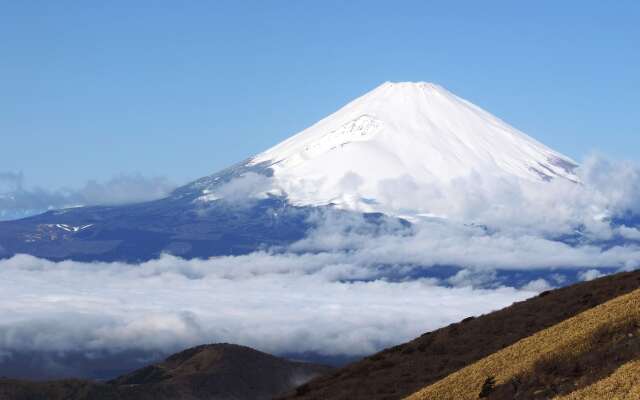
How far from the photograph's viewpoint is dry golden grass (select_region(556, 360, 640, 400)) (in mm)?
39200

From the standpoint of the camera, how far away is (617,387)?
133 feet

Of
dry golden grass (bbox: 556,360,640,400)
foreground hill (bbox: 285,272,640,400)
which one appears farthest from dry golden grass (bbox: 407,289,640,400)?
foreground hill (bbox: 285,272,640,400)

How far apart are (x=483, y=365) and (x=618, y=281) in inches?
866

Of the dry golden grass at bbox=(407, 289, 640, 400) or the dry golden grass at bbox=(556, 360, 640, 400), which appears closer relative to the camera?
the dry golden grass at bbox=(556, 360, 640, 400)

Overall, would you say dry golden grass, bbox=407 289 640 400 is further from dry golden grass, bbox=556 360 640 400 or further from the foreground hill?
the foreground hill

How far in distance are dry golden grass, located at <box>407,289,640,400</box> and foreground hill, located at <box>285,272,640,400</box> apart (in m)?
6.84

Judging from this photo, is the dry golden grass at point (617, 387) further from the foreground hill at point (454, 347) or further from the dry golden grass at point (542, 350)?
the foreground hill at point (454, 347)

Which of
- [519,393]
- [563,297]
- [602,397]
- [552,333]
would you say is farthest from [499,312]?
[602,397]

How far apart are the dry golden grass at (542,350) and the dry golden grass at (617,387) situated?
224 inches

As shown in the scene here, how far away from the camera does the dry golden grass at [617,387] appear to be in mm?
39200

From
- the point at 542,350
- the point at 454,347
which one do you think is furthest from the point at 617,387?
the point at 454,347

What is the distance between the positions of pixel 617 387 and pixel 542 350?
10.5 metres

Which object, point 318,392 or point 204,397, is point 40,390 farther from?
point 318,392

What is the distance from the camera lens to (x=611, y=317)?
169 ft
